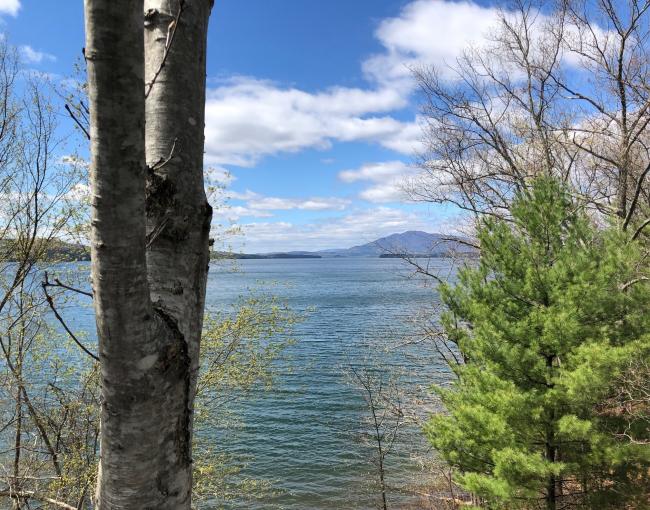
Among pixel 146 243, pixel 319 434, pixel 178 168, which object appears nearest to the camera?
pixel 146 243

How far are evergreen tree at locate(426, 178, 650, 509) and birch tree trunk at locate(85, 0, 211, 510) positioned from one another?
20.3 feet

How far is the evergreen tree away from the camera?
6543 mm

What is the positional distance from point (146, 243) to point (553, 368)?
23.6 feet

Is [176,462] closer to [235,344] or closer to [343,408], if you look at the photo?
[235,344]

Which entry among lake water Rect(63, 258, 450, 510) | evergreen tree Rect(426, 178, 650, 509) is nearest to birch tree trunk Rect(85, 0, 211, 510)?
evergreen tree Rect(426, 178, 650, 509)

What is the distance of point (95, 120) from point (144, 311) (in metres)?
0.51

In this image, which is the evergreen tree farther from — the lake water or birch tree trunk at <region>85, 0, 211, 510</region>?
birch tree trunk at <region>85, 0, 211, 510</region>

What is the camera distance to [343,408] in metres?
18.0

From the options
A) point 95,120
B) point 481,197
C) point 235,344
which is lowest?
point 235,344

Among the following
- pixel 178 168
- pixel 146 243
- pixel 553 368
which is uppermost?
pixel 178 168

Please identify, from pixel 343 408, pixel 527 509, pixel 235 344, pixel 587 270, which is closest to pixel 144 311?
pixel 587 270

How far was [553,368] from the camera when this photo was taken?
707 cm

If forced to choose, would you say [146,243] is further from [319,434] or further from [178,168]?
[319,434]

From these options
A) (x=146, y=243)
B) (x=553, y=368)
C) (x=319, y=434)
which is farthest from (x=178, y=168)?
(x=319, y=434)
